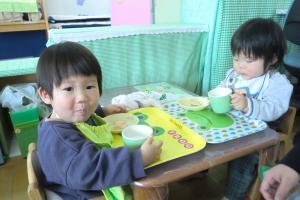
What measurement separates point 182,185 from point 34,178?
3.48 ft

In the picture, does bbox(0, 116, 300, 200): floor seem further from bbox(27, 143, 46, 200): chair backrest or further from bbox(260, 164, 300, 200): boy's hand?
bbox(27, 143, 46, 200): chair backrest

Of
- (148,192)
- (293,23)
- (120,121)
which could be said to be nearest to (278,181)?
(148,192)

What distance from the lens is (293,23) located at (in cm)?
177

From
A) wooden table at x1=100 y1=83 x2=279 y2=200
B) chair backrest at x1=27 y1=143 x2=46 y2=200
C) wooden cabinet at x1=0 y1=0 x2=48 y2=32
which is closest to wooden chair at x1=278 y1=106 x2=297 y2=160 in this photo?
wooden table at x1=100 y1=83 x2=279 y2=200

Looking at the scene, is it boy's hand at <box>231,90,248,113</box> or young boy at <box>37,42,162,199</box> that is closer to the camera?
young boy at <box>37,42,162,199</box>

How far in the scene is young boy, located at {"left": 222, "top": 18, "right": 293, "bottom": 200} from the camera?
43.4 inches

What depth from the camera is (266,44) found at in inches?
44.7

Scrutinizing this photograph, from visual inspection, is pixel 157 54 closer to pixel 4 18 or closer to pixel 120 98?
pixel 120 98

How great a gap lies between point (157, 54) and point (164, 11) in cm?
65

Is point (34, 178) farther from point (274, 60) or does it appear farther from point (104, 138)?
point (274, 60)

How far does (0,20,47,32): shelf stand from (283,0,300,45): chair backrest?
2160 mm

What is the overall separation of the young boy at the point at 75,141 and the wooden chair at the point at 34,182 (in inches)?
1.1

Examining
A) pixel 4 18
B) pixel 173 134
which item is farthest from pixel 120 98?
pixel 4 18

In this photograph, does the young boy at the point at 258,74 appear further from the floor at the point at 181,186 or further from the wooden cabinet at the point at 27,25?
the wooden cabinet at the point at 27,25
